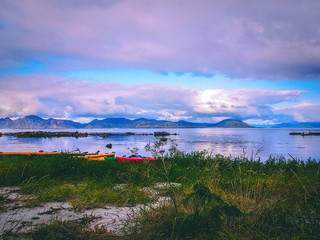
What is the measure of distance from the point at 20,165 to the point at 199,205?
6.53 m

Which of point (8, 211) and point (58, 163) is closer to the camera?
point (8, 211)

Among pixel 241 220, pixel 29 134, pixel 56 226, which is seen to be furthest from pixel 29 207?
pixel 29 134

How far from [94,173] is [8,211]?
323cm

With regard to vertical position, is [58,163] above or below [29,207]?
above

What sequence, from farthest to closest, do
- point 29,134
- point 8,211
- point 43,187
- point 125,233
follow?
1. point 29,134
2. point 43,187
3. point 8,211
4. point 125,233

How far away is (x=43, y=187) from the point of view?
6270 mm

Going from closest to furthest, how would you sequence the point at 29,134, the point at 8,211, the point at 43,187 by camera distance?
the point at 8,211 → the point at 43,187 → the point at 29,134

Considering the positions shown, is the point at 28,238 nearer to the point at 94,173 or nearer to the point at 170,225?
the point at 170,225

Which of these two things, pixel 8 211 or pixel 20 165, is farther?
pixel 20 165

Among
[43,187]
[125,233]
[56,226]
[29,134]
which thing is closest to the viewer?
[125,233]

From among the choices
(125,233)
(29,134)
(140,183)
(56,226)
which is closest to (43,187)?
(140,183)

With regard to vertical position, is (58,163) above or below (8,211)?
above

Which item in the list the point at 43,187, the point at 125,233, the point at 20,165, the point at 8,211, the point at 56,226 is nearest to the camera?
the point at 125,233

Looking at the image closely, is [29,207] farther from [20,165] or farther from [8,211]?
[20,165]
